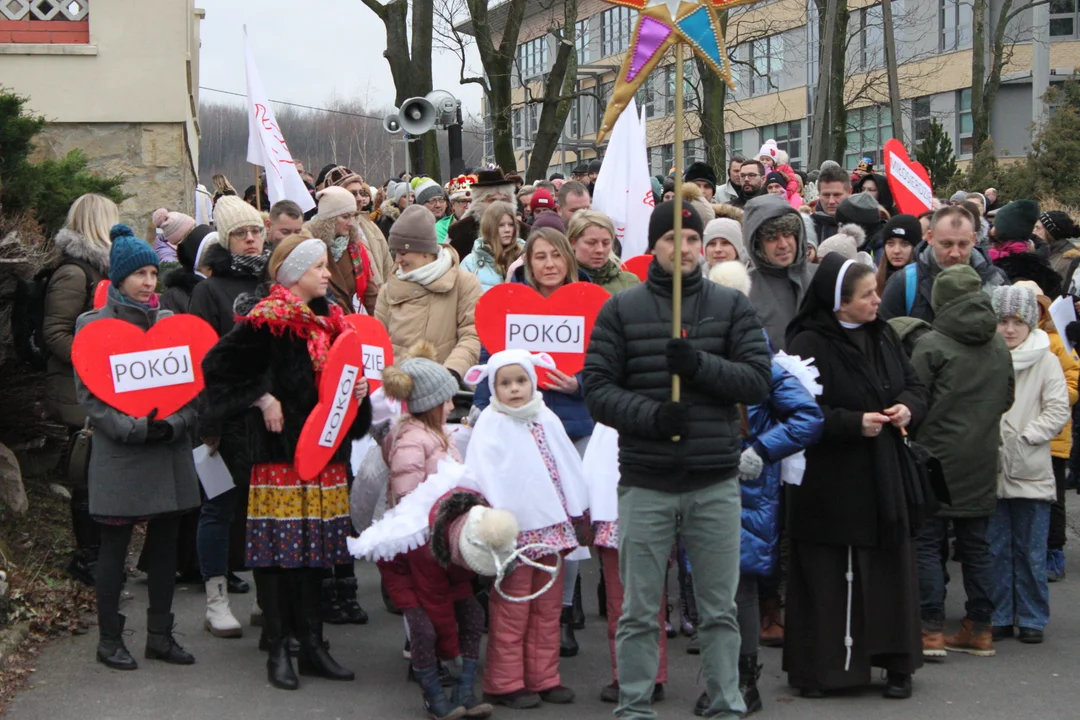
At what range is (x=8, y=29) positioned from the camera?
571 inches

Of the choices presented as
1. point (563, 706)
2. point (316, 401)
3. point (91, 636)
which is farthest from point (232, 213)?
point (563, 706)

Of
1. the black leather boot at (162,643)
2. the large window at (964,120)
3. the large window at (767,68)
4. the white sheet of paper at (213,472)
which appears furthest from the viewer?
the large window at (767,68)

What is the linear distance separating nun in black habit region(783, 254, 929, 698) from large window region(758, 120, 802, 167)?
177 ft

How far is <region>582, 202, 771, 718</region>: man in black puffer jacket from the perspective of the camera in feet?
18.7

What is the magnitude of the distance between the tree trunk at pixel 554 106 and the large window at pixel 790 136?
33.1 m

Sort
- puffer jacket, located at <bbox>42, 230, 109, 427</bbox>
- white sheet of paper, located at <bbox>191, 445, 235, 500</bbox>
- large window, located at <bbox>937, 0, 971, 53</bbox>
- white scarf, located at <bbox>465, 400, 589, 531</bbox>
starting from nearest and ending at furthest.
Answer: white scarf, located at <bbox>465, 400, 589, 531</bbox> < white sheet of paper, located at <bbox>191, 445, 235, 500</bbox> < puffer jacket, located at <bbox>42, 230, 109, 427</bbox> < large window, located at <bbox>937, 0, 971, 53</bbox>

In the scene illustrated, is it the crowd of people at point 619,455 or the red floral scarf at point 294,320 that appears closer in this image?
the crowd of people at point 619,455

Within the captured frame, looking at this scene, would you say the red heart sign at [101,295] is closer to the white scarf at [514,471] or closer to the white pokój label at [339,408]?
the white pokój label at [339,408]

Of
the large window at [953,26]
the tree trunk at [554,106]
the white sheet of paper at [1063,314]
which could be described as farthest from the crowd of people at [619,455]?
the large window at [953,26]

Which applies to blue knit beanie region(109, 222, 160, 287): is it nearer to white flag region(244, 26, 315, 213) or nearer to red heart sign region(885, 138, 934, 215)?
white flag region(244, 26, 315, 213)

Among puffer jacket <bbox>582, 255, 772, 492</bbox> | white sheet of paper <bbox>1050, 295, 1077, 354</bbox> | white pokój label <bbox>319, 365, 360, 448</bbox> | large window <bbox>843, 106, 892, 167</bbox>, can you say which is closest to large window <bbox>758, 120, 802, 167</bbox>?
large window <bbox>843, 106, 892, 167</bbox>

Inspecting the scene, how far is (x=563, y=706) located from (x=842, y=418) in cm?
181

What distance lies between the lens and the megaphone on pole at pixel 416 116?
52.0ft

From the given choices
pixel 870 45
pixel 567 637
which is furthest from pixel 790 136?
pixel 567 637
